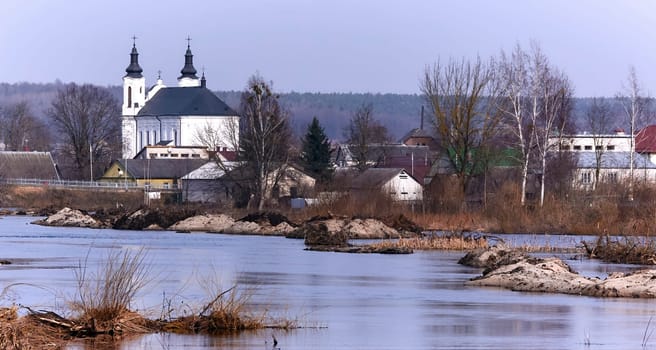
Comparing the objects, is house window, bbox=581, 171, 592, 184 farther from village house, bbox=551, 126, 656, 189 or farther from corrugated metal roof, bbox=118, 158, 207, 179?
corrugated metal roof, bbox=118, 158, 207, 179

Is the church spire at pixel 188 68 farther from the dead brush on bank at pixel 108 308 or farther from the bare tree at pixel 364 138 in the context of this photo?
the dead brush on bank at pixel 108 308

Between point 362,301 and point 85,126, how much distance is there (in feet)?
352

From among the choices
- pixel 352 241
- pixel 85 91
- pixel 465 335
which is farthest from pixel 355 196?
pixel 85 91

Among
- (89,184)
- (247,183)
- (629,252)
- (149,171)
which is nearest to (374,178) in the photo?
(247,183)

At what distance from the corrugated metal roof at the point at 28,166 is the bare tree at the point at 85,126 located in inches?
106

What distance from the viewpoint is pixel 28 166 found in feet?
413

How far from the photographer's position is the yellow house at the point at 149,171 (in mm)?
113438

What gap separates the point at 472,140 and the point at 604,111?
158 feet

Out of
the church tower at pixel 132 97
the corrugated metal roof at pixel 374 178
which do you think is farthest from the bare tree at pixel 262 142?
the church tower at pixel 132 97

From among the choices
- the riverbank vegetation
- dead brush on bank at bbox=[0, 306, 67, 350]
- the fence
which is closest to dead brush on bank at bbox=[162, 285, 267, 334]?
the riverbank vegetation

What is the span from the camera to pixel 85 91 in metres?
142

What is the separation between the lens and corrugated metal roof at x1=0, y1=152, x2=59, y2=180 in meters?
123

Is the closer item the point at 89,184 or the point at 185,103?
the point at 89,184

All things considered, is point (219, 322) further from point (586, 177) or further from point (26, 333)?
point (586, 177)
